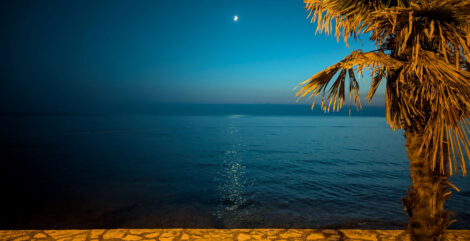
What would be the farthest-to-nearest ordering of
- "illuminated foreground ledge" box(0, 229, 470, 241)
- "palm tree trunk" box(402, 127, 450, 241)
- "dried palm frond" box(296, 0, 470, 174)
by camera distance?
"illuminated foreground ledge" box(0, 229, 470, 241) < "palm tree trunk" box(402, 127, 450, 241) < "dried palm frond" box(296, 0, 470, 174)

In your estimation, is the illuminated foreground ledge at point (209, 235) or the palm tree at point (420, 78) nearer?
the palm tree at point (420, 78)

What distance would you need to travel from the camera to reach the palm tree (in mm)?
2166

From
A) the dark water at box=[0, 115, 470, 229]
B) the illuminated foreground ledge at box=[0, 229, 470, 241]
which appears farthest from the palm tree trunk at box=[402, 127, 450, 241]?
the dark water at box=[0, 115, 470, 229]

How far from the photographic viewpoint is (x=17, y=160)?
1906 cm

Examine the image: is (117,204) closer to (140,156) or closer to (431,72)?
(431,72)

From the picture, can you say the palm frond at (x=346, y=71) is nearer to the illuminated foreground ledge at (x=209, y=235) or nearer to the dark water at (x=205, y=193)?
the illuminated foreground ledge at (x=209, y=235)

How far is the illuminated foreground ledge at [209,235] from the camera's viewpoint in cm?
491

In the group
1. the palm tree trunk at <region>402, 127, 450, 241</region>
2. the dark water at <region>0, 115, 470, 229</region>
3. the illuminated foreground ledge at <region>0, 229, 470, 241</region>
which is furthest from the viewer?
the dark water at <region>0, 115, 470, 229</region>

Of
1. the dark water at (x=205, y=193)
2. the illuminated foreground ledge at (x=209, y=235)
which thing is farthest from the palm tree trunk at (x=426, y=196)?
the dark water at (x=205, y=193)

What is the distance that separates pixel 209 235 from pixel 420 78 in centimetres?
467

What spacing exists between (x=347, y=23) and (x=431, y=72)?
122cm

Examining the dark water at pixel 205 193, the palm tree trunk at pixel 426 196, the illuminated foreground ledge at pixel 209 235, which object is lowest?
the dark water at pixel 205 193

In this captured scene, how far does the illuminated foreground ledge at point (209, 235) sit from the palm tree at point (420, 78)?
2.42 metres

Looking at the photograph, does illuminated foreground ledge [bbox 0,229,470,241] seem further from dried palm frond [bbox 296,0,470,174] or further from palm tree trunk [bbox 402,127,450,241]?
dried palm frond [bbox 296,0,470,174]
